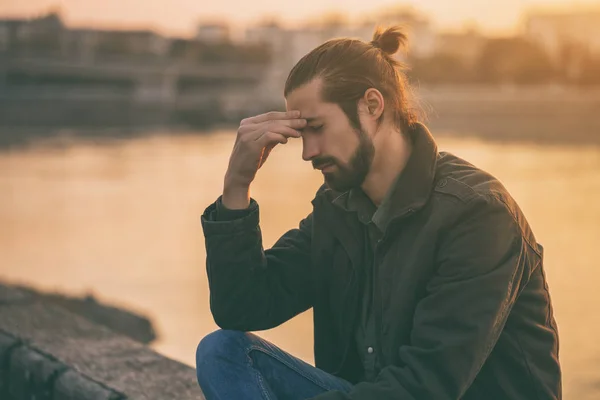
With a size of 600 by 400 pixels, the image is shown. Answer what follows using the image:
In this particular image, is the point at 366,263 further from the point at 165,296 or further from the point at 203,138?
the point at 203,138

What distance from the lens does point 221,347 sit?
4.99 feet

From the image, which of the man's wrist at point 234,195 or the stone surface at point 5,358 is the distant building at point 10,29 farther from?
the man's wrist at point 234,195

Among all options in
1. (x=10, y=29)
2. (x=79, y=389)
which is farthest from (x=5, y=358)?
(x=10, y=29)

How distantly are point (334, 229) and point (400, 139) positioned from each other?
190mm

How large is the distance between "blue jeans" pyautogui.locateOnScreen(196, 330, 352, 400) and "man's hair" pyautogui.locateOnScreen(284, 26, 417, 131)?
0.40 m

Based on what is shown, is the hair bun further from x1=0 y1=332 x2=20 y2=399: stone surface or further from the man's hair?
x1=0 y1=332 x2=20 y2=399: stone surface

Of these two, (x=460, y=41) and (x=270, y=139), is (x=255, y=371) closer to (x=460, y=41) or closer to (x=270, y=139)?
(x=270, y=139)

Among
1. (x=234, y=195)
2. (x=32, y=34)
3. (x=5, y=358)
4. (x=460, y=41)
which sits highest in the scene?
(x=460, y=41)

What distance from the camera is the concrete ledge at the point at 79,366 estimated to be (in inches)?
80.4

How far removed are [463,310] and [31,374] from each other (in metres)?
1.32

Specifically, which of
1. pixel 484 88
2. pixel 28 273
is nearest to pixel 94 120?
pixel 484 88

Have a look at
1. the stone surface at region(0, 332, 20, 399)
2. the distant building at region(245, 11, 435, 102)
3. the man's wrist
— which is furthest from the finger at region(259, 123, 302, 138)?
the distant building at region(245, 11, 435, 102)

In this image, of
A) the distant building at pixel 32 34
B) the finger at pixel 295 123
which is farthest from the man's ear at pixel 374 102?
the distant building at pixel 32 34

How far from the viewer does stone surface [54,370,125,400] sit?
1982 mm
